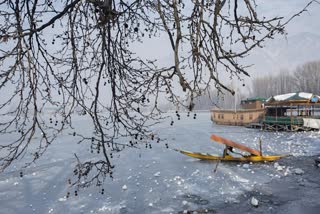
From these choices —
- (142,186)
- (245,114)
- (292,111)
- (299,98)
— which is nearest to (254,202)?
(142,186)

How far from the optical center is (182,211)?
507 inches

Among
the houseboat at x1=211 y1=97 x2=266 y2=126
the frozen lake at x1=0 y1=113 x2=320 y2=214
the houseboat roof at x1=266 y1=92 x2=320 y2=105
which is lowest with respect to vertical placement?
the frozen lake at x1=0 y1=113 x2=320 y2=214

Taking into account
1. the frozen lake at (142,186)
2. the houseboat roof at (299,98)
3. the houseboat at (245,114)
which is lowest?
the frozen lake at (142,186)

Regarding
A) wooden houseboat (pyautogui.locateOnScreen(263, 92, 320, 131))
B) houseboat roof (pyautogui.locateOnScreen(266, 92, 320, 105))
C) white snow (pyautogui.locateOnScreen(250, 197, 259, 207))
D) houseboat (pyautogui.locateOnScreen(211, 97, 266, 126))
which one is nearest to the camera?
white snow (pyautogui.locateOnScreen(250, 197, 259, 207))

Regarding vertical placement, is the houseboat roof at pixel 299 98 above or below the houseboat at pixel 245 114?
above

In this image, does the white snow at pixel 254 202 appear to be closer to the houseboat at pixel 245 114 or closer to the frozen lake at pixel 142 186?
the frozen lake at pixel 142 186

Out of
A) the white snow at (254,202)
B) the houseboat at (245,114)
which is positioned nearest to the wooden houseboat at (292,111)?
the houseboat at (245,114)

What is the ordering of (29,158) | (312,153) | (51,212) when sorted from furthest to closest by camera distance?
1. (29,158)
2. (312,153)
3. (51,212)

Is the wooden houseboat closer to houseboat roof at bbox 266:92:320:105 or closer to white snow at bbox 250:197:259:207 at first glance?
houseboat roof at bbox 266:92:320:105

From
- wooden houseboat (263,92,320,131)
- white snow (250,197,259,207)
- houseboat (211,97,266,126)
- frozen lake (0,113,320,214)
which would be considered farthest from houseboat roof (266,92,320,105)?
white snow (250,197,259,207)

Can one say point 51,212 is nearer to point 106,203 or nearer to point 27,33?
point 106,203

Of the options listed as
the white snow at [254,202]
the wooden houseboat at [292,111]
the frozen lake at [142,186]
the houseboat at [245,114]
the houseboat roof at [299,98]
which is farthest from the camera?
the houseboat at [245,114]

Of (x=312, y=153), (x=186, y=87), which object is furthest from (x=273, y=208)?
(x=312, y=153)

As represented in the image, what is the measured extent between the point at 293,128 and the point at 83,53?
44.7 m
